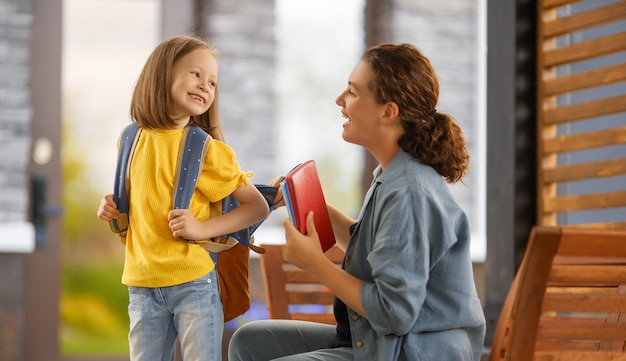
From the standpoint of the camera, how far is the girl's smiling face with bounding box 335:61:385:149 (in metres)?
1.71

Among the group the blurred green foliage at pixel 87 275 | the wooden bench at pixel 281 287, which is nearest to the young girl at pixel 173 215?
the wooden bench at pixel 281 287

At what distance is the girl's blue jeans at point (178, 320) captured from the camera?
1696 mm

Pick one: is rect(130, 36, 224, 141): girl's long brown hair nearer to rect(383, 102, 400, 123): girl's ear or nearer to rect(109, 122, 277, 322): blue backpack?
rect(109, 122, 277, 322): blue backpack

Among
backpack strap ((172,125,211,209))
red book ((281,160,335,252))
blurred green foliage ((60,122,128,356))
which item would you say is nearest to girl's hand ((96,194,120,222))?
backpack strap ((172,125,211,209))

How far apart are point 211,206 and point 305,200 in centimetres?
24

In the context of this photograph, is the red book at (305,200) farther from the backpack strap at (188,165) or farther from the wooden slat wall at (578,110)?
the wooden slat wall at (578,110)

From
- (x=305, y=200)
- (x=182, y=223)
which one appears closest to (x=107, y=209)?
(x=182, y=223)

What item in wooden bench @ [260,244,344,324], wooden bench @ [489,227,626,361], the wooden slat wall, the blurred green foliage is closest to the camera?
wooden bench @ [489,227,626,361]

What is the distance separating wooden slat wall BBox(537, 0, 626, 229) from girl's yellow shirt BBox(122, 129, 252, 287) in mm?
1290

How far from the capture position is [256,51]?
4.96 m

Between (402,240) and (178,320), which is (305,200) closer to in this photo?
(402,240)

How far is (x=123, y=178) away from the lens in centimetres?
178

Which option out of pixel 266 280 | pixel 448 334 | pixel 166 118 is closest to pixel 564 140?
pixel 266 280

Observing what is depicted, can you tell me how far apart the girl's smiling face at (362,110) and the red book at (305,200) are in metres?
0.12
